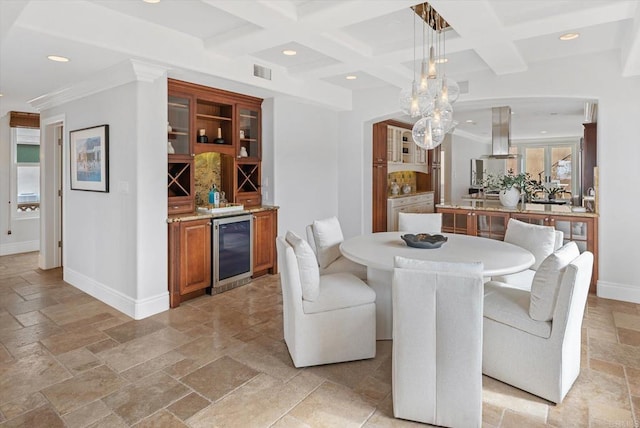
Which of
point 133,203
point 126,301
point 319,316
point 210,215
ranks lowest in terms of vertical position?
point 126,301

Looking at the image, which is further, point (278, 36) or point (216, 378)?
point (278, 36)

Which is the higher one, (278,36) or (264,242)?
(278,36)

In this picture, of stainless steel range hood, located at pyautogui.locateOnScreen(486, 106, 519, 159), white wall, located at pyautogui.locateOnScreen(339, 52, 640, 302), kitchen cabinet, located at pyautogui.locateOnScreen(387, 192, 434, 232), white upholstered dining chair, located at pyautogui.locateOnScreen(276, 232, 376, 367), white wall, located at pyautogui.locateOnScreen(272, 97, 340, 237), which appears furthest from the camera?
kitchen cabinet, located at pyautogui.locateOnScreen(387, 192, 434, 232)

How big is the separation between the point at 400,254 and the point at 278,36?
210cm

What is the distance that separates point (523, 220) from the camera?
16.5ft

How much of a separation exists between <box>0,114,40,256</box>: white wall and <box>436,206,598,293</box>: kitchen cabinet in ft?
22.5

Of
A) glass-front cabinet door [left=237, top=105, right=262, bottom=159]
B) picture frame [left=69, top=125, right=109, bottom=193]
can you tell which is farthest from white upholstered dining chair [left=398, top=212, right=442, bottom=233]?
picture frame [left=69, top=125, right=109, bottom=193]

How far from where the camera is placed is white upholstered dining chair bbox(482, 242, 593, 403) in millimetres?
2270

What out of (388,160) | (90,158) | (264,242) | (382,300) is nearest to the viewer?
(382,300)

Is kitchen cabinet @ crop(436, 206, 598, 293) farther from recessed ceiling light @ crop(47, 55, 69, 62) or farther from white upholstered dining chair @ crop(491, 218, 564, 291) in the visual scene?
recessed ceiling light @ crop(47, 55, 69, 62)

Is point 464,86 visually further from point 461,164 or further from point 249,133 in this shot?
point 461,164

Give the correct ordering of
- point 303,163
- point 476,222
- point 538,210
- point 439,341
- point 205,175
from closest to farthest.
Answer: point 439,341 < point 538,210 < point 205,175 < point 476,222 < point 303,163

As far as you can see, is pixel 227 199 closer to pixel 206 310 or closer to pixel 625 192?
pixel 206 310

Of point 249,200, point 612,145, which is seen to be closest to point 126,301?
point 249,200
